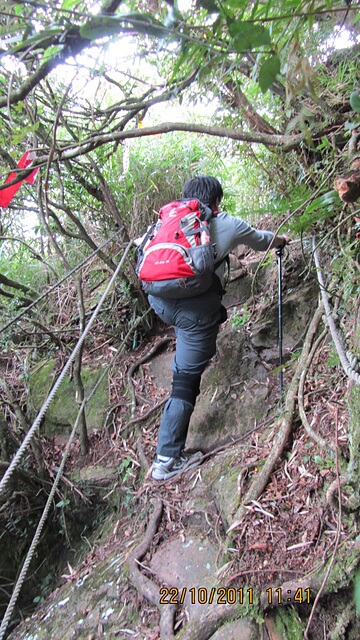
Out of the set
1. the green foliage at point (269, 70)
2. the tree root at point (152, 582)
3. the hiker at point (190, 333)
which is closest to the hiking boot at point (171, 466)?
the hiker at point (190, 333)

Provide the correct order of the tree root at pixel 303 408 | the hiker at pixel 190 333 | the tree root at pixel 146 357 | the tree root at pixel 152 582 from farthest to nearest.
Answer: the tree root at pixel 146 357, the hiker at pixel 190 333, the tree root at pixel 303 408, the tree root at pixel 152 582

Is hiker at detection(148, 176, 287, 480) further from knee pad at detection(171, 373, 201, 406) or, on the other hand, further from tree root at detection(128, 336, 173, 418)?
tree root at detection(128, 336, 173, 418)

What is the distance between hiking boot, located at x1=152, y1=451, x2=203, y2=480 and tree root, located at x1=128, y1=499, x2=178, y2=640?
7.3 inches

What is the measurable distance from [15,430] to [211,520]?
2151 millimetres

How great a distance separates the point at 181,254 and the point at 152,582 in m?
1.91

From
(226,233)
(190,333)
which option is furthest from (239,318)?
(226,233)

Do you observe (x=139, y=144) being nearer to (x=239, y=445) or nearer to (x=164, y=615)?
(x=239, y=445)

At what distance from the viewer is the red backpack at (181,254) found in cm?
249

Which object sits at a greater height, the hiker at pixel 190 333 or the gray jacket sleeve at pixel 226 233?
the gray jacket sleeve at pixel 226 233

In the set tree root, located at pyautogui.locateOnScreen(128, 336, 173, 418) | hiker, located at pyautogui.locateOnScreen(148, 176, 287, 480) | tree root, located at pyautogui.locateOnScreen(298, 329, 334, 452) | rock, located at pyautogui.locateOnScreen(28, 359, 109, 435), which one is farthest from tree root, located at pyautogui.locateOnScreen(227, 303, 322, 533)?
rock, located at pyautogui.locateOnScreen(28, 359, 109, 435)

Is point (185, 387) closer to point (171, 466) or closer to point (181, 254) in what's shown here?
point (171, 466)

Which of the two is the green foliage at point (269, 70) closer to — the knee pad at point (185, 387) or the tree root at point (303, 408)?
the tree root at point (303, 408)

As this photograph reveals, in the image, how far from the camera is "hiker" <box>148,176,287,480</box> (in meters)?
2.77

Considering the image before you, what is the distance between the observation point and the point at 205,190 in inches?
109
